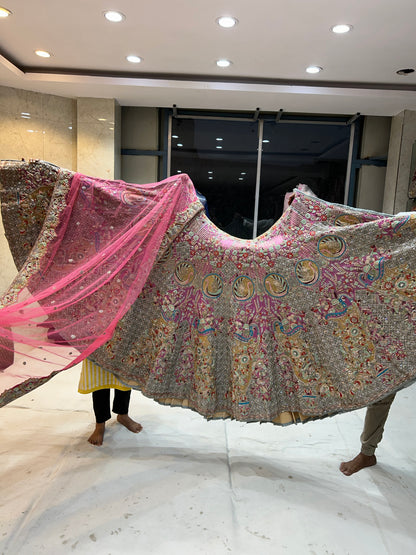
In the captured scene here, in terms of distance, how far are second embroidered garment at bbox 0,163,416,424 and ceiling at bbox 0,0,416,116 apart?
81.8 inches

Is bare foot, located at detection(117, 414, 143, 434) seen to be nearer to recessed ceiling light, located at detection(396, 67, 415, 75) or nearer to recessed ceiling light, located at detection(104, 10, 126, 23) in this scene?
recessed ceiling light, located at detection(104, 10, 126, 23)

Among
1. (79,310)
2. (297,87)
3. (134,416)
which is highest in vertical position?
(297,87)

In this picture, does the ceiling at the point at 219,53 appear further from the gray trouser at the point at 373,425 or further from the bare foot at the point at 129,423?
the bare foot at the point at 129,423

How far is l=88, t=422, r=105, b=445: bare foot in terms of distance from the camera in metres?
2.04

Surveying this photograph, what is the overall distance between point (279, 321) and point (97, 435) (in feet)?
3.86

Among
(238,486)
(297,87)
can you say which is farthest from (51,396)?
(297,87)

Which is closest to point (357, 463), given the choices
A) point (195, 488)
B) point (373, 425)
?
point (373, 425)

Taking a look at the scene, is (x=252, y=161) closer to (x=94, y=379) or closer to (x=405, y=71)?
(x=405, y=71)

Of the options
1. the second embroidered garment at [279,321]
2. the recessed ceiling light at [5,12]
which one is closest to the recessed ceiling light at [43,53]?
the recessed ceiling light at [5,12]

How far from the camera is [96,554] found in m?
1.38

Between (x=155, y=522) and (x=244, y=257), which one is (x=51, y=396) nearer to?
(x=155, y=522)

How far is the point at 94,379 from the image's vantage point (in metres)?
1.91

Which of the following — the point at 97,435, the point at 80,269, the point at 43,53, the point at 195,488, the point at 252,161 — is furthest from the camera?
the point at 252,161

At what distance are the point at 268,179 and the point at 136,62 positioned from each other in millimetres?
2470
